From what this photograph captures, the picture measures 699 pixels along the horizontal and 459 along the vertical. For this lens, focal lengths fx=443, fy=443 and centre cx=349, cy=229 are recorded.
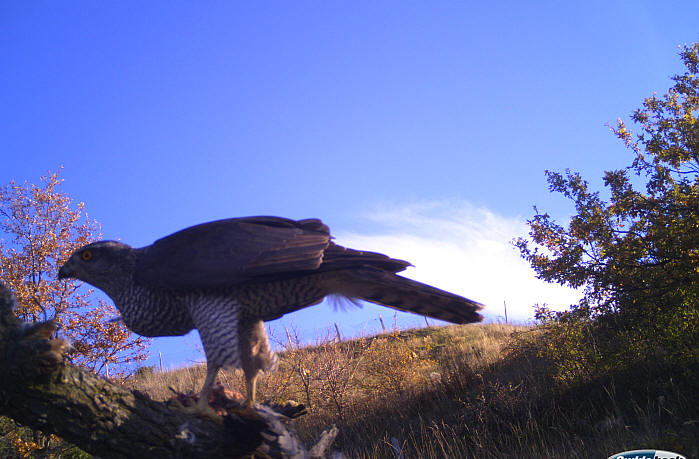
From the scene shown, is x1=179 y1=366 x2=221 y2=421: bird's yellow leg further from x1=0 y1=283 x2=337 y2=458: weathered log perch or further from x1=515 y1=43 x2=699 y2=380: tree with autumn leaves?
x1=515 y1=43 x2=699 y2=380: tree with autumn leaves

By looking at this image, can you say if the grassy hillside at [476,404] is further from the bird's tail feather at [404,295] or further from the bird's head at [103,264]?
the bird's head at [103,264]

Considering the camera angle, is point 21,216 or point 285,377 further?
point 285,377

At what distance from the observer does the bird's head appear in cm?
399

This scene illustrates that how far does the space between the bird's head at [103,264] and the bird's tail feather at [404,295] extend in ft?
6.09

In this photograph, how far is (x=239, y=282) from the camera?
142 inches

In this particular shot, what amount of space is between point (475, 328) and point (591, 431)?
15.5m

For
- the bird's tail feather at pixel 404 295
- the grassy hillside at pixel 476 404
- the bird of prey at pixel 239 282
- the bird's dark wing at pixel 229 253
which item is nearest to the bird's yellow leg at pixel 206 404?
the bird of prey at pixel 239 282

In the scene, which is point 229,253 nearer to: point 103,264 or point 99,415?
point 103,264

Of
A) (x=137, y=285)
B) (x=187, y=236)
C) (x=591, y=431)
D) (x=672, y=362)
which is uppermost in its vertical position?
(x=187, y=236)

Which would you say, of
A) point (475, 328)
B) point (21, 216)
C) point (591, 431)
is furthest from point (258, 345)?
point (475, 328)

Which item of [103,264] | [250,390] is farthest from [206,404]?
[103,264]

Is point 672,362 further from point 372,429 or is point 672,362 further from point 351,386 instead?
point 351,386

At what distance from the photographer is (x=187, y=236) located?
3924mm

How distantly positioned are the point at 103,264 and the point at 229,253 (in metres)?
1.29
